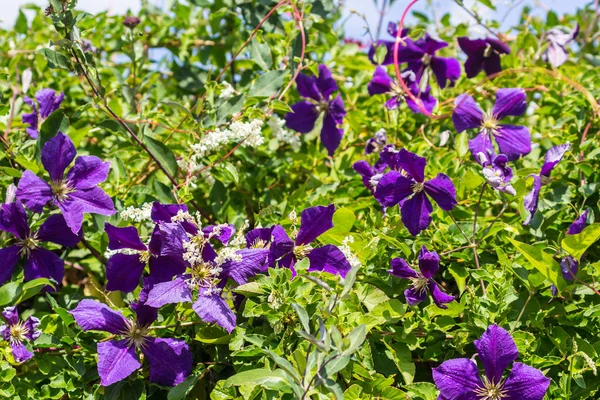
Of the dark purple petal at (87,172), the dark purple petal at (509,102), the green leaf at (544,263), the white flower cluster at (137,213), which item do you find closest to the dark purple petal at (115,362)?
the white flower cluster at (137,213)

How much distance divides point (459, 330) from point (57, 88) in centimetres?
143

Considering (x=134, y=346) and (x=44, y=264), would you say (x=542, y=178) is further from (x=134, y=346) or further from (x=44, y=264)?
(x=44, y=264)

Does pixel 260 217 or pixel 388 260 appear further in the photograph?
pixel 260 217

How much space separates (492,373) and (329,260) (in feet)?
1.05

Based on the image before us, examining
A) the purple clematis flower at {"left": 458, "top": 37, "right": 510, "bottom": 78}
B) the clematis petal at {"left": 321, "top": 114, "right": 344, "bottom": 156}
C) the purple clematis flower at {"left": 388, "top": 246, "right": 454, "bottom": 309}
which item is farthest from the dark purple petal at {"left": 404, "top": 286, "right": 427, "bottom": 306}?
the purple clematis flower at {"left": 458, "top": 37, "right": 510, "bottom": 78}

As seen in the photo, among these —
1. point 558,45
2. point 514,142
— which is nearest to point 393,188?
point 514,142

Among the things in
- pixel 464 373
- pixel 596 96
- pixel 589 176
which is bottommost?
pixel 464 373

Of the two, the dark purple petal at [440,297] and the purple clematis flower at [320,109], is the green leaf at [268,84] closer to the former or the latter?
the purple clematis flower at [320,109]

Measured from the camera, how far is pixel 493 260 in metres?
1.29

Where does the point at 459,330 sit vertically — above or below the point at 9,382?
above

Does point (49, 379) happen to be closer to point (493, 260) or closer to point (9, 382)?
point (9, 382)

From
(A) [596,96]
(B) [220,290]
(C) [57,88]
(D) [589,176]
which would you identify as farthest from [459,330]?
(C) [57,88]

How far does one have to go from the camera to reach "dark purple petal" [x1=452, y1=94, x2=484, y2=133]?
1.51 m

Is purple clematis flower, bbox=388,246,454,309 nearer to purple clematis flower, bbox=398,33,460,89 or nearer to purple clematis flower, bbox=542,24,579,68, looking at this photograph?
purple clematis flower, bbox=398,33,460,89
